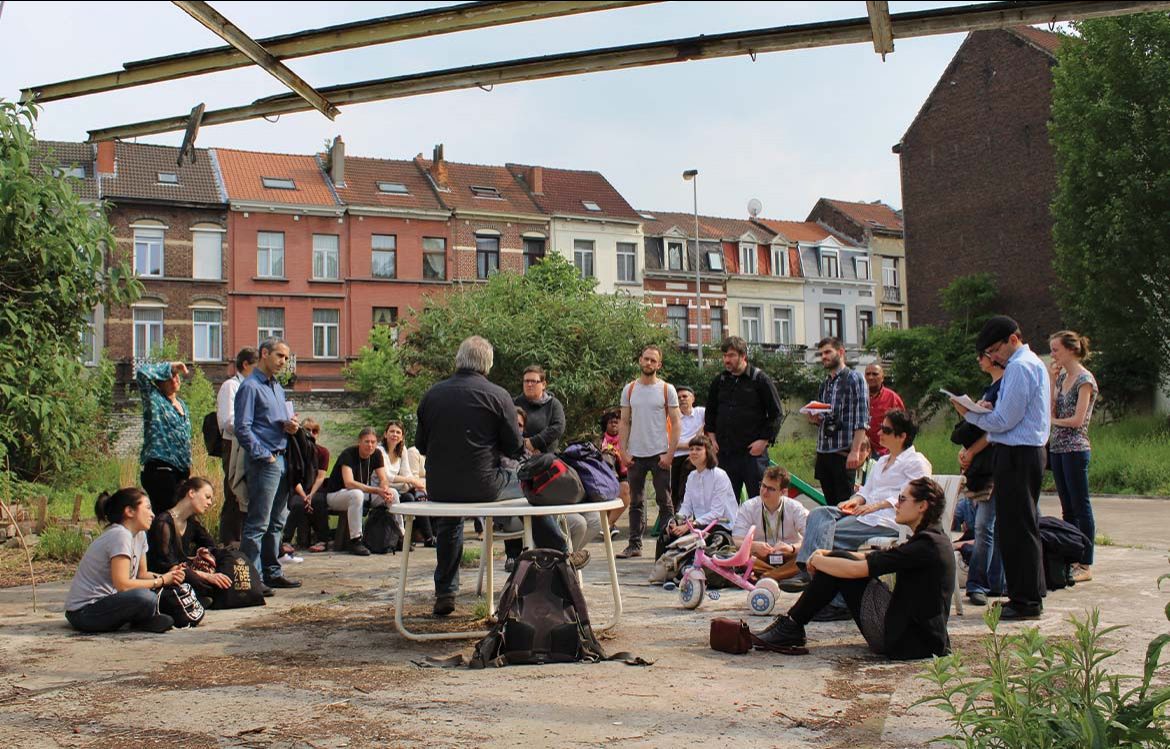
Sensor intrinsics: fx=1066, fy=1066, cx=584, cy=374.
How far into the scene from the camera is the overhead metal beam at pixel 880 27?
3.23 meters

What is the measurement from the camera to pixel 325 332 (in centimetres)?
4403

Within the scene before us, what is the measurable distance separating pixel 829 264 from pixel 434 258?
21.8 m

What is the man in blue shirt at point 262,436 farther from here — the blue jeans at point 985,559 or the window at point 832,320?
the window at point 832,320

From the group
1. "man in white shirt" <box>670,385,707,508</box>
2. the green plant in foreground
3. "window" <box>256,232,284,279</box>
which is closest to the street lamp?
"window" <box>256,232,284,279</box>

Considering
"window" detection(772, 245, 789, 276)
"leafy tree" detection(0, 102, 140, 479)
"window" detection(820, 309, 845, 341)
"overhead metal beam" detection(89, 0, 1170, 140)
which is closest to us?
"overhead metal beam" detection(89, 0, 1170, 140)

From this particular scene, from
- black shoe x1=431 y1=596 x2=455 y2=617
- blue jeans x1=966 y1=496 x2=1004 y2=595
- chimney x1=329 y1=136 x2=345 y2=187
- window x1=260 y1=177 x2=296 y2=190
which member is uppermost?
chimney x1=329 y1=136 x2=345 y2=187

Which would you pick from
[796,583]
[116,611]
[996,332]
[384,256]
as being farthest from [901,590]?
[384,256]

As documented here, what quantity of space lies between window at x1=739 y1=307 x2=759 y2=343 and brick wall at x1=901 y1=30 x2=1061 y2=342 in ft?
38.3

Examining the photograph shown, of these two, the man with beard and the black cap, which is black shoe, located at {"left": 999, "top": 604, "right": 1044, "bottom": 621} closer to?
the black cap

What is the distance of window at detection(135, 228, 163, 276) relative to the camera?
40.9 m

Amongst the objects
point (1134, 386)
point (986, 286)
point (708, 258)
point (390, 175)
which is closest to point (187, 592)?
point (1134, 386)

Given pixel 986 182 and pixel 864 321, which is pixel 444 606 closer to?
pixel 986 182

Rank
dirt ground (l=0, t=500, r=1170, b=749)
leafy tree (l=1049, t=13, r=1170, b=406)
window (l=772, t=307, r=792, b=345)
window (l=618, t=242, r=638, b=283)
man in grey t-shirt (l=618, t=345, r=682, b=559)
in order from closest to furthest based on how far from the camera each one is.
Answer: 1. dirt ground (l=0, t=500, r=1170, b=749)
2. man in grey t-shirt (l=618, t=345, r=682, b=559)
3. leafy tree (l=1049, t=13, r=1170, b=406)
4. window (l=618, t=242, r=638, b=283)
5. window (l=772, t=307, r=792, b=345)

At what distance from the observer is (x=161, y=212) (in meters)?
41.0
